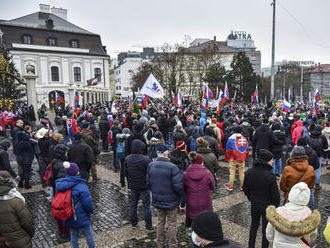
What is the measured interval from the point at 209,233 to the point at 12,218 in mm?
2639

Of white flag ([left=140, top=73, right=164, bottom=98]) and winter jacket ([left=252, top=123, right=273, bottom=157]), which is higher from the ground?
white flag ([left=140, top=73, right=164, bottom=98])

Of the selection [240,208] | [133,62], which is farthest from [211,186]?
[133,62]

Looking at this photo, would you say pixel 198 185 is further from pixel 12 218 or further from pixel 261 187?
pixel 12 218

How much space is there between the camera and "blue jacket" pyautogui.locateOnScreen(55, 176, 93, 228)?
4.00m

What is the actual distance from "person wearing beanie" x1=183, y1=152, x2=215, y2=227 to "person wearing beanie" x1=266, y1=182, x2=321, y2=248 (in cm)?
138

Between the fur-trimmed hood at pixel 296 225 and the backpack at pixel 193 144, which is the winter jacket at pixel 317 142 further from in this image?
the fur-trimmed hood at pixel 296 225

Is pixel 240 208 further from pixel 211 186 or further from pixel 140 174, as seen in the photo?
pixel 140 174

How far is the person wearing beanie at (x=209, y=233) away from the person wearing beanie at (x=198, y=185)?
219 centimetres

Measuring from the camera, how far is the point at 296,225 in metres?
2.95

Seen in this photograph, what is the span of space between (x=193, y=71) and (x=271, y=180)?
105ft

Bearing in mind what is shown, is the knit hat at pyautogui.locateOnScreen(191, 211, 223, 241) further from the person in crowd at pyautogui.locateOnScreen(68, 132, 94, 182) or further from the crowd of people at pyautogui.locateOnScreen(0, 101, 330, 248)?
the person in crowd at pyautogui.locateOnScreen(68, 132, 94, 182)

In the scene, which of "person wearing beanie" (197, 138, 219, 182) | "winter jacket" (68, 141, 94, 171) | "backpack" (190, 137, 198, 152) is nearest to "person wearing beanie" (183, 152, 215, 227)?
"person wearing beanie" (197, 138, 219, 182)

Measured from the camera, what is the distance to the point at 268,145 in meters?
7.65

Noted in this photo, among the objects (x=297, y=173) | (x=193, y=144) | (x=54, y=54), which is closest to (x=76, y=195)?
(x=297, y=173)
